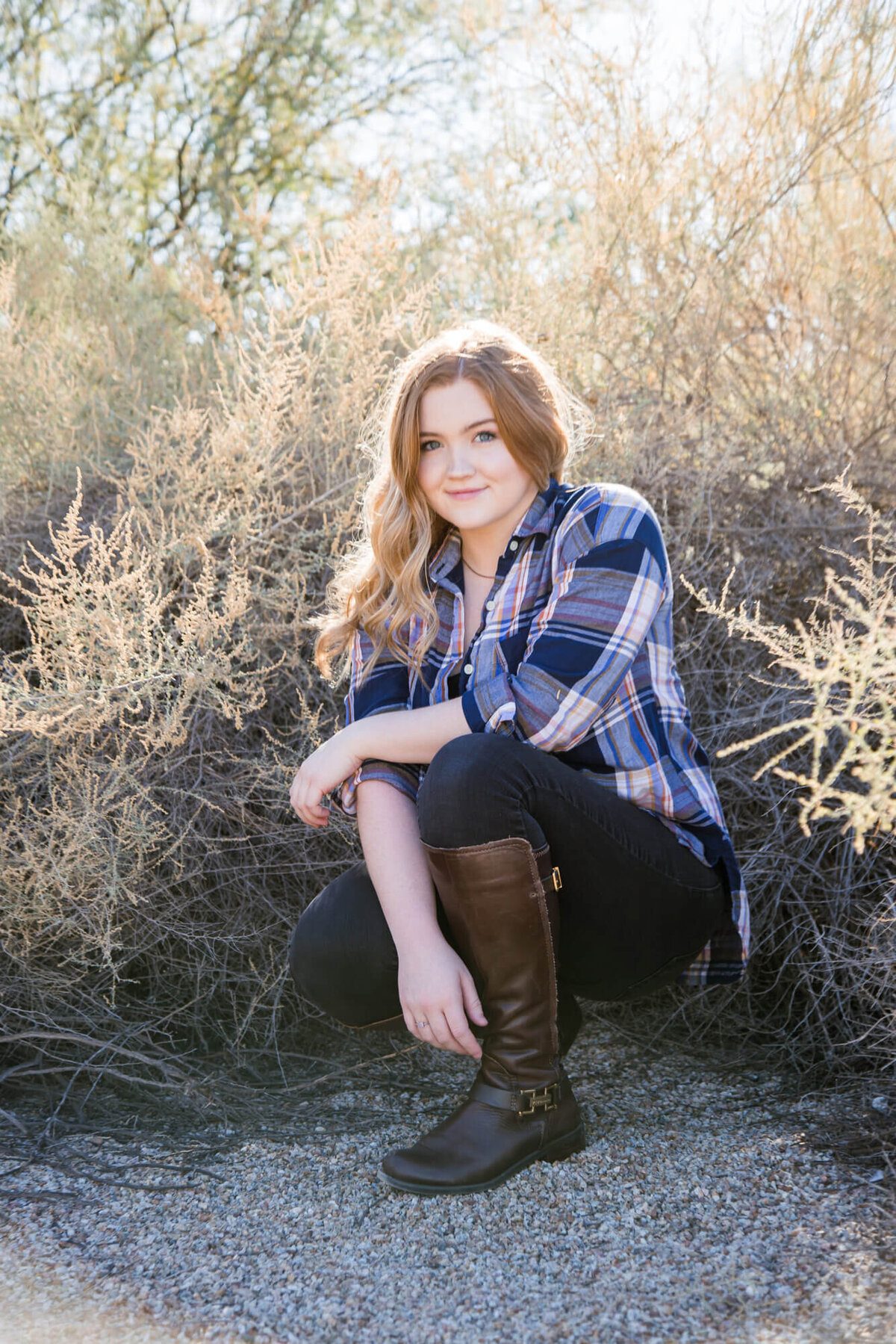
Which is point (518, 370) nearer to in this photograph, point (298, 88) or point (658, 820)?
point (658, 820)

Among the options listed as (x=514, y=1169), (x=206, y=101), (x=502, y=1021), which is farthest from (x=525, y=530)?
(x=206, y=101)

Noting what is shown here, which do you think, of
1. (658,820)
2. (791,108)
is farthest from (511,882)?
(791,108)

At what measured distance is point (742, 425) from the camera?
116 inches

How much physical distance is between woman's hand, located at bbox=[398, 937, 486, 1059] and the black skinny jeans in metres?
0.13

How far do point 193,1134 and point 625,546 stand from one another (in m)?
1.31

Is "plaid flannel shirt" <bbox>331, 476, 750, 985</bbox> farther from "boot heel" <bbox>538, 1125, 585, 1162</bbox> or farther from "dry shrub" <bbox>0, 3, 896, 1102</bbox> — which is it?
"boot heel" <bbox>538, 1125, 585, 1162</bbox>

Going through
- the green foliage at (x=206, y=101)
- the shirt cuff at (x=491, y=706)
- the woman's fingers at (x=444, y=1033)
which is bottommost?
the woman's fingers at (x=444, y=1033)

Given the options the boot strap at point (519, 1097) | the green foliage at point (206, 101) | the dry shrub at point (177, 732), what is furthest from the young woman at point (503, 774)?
the green foliage at point (206, 101)

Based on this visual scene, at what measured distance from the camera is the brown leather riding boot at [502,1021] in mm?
1761

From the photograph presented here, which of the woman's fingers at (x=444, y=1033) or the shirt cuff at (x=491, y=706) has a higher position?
the shirt cuff at (x=491, y=706)

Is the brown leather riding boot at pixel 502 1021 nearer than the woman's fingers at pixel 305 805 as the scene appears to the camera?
Yes

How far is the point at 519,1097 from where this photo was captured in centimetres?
181

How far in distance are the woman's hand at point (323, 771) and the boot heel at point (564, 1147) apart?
2.23 feet

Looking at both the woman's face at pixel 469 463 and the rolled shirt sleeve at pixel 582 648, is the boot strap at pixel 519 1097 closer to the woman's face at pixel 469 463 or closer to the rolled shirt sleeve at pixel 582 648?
the rolled shirt sleeve at pixel 582 648
